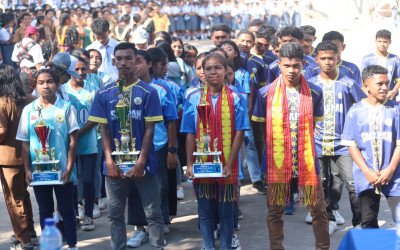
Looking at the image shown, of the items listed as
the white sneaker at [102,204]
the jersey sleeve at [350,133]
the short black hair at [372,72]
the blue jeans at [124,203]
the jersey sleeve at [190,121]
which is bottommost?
the white sneaker at [102,204]

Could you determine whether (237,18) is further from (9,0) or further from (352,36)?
(9,0)

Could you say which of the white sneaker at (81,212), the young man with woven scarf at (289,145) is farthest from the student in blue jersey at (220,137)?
the white sneaker at (81,212)

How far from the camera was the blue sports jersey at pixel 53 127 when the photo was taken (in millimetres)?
7117

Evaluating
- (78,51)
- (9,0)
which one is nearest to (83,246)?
(78,51)

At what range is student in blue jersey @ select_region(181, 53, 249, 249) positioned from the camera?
7.00 m

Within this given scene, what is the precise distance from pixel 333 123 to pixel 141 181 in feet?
7.19

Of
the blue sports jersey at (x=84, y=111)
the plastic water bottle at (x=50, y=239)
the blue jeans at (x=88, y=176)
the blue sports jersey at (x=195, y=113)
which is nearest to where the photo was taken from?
the plastic water bottle at (x=50, y=239)

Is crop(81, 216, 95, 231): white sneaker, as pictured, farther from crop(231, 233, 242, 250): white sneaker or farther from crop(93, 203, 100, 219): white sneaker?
crop(231, 233, 242, 250): white sneaker

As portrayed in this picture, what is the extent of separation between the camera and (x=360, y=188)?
22.9 ft

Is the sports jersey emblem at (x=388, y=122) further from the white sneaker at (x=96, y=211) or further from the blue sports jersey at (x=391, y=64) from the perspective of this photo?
the white sneaker at (x=96, y=211)

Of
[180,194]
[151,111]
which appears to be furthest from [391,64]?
[151,111]

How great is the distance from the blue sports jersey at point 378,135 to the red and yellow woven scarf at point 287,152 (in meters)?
0.48

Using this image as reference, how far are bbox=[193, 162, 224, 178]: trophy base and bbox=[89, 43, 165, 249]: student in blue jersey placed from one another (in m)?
0.42

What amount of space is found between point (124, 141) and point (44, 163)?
0.80 metres
